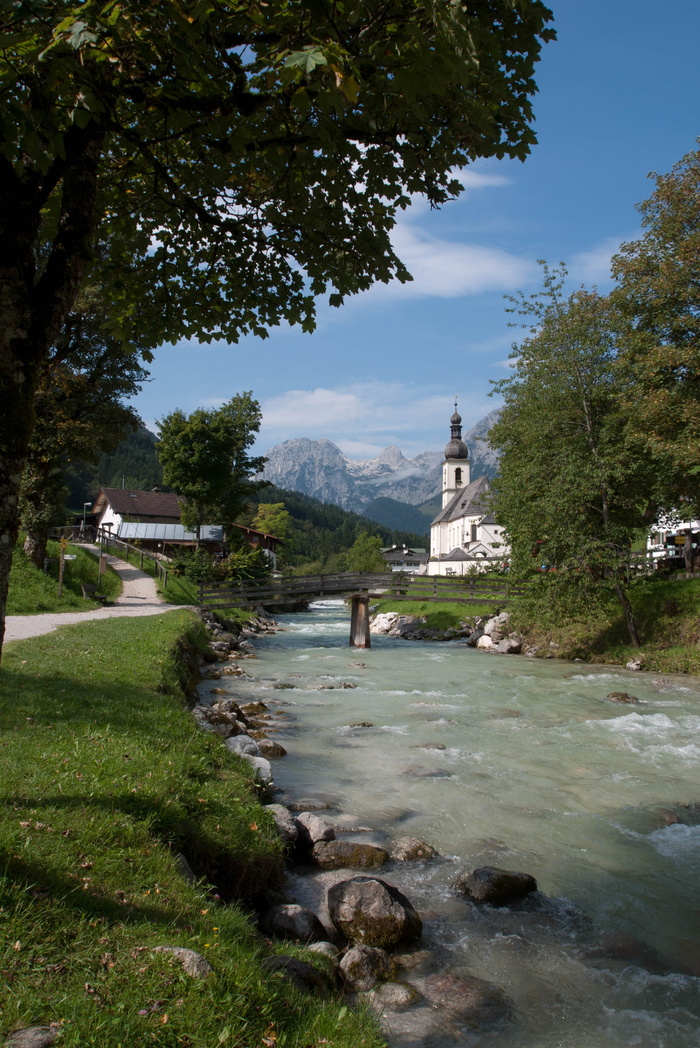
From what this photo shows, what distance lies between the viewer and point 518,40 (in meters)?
4.52

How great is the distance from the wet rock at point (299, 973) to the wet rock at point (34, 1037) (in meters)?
1.41

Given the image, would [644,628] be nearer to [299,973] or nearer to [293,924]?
[293,924]

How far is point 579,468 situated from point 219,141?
60.8 ft

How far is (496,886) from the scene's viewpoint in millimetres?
5758

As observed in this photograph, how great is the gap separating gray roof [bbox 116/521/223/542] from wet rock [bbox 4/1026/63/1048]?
54.9 m

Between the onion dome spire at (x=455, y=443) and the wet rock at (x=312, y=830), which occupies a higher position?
the onion dome spire at (x=455, y=443)

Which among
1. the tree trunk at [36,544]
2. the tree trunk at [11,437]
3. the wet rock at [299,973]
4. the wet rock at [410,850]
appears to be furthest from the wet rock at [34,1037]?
the tree trunk at [36,544]

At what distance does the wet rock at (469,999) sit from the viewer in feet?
13.7

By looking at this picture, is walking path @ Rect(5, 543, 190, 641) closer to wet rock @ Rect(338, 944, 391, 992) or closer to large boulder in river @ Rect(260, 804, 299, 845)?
large boulder in river @ Rect(260, 804, 299, 845)

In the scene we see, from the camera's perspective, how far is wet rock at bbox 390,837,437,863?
6.43m

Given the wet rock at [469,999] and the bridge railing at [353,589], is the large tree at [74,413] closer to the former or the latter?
the bridge railing at [353,589]

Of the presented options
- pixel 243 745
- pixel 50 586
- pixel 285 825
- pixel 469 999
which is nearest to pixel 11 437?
pixel 285 825

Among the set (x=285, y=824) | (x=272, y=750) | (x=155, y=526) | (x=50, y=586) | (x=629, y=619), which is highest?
(x=155, y=526)

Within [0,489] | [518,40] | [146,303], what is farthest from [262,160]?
[0,489]
